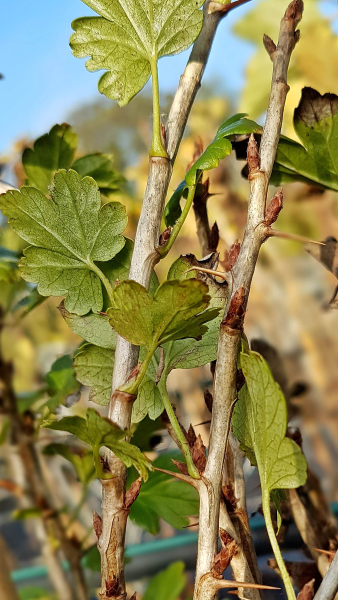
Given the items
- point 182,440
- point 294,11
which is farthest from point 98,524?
point 294,11

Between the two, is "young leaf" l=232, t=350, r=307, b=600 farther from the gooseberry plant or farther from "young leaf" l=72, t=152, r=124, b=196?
"young leaf" l=72, t=152, r=124, b=196

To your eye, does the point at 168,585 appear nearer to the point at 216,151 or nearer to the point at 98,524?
the point at 98,524

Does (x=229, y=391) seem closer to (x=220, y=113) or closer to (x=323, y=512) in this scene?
(x=323, y=512)

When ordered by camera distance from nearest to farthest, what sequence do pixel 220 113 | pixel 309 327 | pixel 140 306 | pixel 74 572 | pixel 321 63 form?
pixel 140 306 → pixel 74 572 → pixel 321 63 → pixel 220 113 → pixel 309 327

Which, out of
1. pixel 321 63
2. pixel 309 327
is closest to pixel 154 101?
pixel 321 63

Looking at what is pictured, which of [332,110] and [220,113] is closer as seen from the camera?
[332,110]

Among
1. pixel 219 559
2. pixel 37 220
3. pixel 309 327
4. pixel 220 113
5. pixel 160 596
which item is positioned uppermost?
pixel 220 113

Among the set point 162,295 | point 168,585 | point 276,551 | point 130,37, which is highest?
point 130,37
